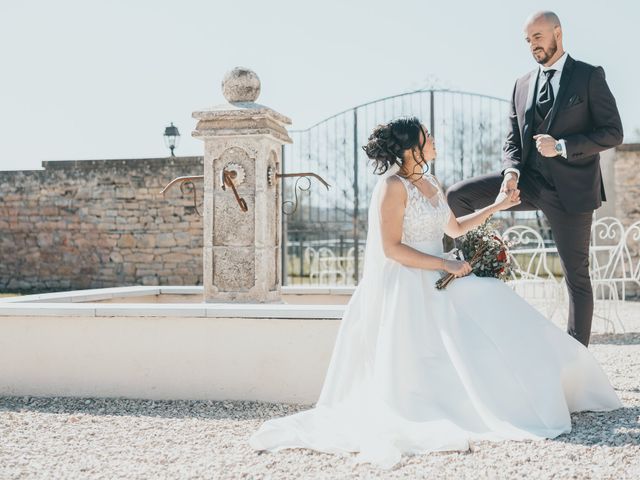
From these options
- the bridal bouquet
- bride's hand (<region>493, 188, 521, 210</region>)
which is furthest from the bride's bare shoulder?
bride's hand (<region>493, 188, 521, 210</region>)

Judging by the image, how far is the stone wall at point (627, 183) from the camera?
32.1 feet

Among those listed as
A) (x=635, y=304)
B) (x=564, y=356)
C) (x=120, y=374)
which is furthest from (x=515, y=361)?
(x=635, y=304)

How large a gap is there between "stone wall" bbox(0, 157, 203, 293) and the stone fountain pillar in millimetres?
5589

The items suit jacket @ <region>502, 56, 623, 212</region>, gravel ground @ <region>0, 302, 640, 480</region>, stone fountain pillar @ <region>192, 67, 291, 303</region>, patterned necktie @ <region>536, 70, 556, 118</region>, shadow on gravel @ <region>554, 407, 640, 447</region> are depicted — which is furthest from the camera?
stone fountain pillar @ <region>192, 67, 291, 303</region>

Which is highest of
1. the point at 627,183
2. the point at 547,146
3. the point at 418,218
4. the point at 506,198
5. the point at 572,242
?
the point at 627,183

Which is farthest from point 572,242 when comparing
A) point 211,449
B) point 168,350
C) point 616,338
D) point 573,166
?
point 616,338

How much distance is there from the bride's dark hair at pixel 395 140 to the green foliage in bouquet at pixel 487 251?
474 millimetres

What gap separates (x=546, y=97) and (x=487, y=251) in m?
0.92

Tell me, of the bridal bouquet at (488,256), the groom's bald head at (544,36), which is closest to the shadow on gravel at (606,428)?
the bridal bouquet at (488,256)

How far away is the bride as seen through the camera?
2.76m

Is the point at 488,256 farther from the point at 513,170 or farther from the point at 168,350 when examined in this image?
the point at 168,350

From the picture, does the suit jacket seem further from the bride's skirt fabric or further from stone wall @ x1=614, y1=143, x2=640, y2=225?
stone wall @ x1=614, y1=143, x2=640, y2=225

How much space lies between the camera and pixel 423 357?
9.64 ft

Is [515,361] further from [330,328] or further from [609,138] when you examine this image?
[609,138]
